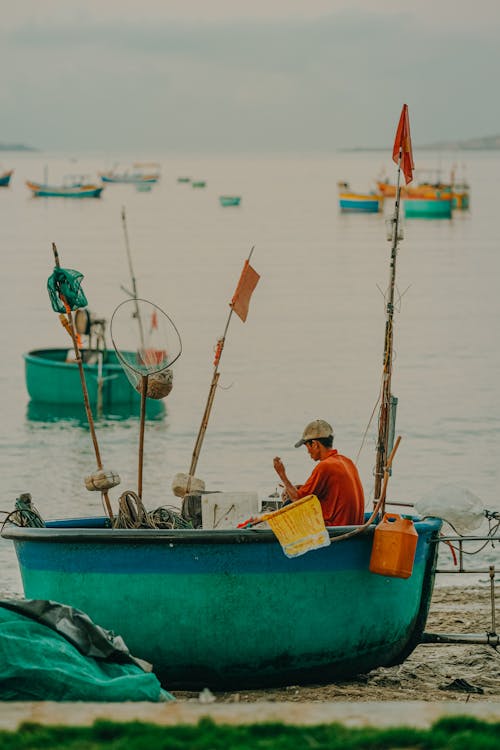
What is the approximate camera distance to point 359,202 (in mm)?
113125

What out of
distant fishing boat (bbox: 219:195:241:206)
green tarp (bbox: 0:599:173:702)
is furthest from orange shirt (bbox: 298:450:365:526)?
distant fishing boat (bbox: 219:195:241:206)

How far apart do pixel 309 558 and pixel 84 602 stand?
1433mm

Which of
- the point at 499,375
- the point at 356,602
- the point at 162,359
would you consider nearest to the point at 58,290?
the point at 162,359

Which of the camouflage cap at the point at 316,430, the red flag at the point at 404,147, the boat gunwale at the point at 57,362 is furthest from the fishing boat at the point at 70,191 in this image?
the camouflage cap at the point at 316,430

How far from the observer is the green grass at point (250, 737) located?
18.2ft

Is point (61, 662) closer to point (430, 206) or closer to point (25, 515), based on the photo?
point (25, 515)

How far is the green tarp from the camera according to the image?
23.3 feet

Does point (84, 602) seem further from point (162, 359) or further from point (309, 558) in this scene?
point (162, 359)

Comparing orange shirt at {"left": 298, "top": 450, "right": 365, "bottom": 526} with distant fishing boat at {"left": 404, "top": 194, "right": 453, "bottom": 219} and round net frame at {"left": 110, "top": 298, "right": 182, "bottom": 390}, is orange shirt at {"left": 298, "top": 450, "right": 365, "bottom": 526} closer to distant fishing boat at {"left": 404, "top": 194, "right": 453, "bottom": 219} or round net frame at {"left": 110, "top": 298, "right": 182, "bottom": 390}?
round net frame at {"left": 110, "top": 298, "right": 182, "bottom": 390}

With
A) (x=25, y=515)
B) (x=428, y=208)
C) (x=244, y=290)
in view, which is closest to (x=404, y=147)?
(x=244, y=290)

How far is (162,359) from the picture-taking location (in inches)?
418

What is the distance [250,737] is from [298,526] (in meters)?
2.66

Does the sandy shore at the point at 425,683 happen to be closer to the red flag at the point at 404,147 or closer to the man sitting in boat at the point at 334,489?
the man sitting in boat at the point at 334,489

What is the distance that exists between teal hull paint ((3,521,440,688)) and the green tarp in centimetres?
87
